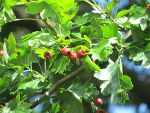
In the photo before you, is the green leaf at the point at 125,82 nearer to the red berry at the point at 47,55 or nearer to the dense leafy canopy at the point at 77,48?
the dense leafy canopy at the point at 77,48

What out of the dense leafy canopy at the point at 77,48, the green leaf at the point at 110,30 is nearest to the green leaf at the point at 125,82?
the dense leafy canopy at the point at 77,48


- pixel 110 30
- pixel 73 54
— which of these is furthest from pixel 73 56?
pixel 110 30

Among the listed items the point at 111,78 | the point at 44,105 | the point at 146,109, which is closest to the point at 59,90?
the point at 44,105

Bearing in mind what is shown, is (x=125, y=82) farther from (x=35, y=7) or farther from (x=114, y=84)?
(x=35, y=7)

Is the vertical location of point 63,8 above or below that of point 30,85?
above

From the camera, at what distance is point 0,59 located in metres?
1.24

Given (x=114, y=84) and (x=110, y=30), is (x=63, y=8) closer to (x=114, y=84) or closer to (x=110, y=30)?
(x=110, y=30)

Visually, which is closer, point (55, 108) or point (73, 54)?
point (73, 54)

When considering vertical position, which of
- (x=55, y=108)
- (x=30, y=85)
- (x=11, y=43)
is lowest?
(x=55, y=108)

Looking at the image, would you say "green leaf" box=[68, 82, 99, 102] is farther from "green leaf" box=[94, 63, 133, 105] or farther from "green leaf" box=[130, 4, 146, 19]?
"green leaf" box=[130, 4, 146, 19]

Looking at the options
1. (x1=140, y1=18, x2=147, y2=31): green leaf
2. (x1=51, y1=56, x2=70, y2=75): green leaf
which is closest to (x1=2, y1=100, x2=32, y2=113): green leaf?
(x1=51, y1=56, x2=70, y2=75): green leaf

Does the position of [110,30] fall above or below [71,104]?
above

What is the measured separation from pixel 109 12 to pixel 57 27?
0.49ft

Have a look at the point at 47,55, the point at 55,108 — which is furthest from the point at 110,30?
the point at 55,108
